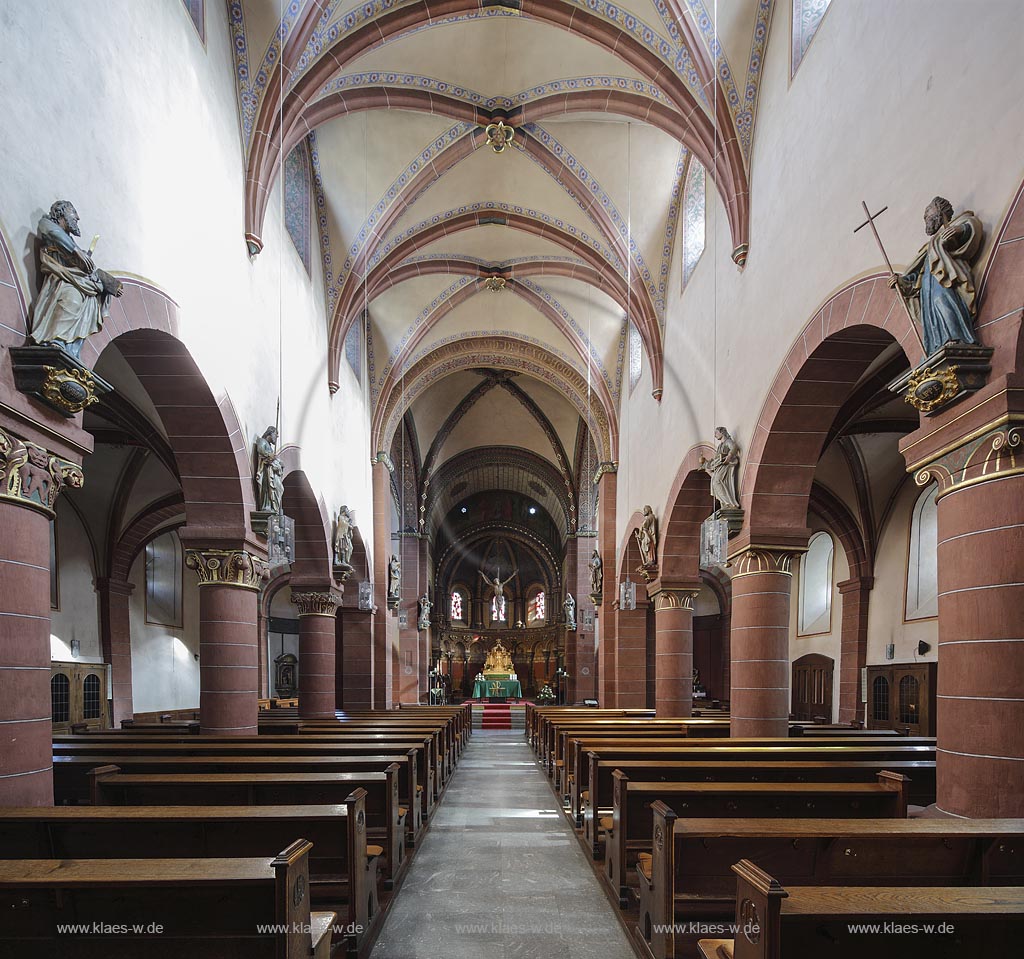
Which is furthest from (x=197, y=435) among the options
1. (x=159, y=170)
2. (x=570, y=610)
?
(x=570, y=610)

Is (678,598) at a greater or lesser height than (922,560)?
lesser

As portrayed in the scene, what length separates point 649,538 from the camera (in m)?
16.7

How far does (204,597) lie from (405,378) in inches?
492

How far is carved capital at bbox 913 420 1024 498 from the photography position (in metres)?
5.31

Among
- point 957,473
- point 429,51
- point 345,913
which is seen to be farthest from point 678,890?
point 429,51

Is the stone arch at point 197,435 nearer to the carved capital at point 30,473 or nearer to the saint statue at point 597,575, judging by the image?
the carved capital at point 30,473

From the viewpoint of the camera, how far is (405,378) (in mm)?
22203

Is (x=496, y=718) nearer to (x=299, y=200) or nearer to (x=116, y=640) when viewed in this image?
(x=116, y=640)

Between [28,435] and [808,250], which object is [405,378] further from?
[28,435]

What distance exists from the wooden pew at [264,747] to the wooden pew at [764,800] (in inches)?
102

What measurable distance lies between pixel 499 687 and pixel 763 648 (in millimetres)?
24878

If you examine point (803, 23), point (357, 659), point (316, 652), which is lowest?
point (357, 659)

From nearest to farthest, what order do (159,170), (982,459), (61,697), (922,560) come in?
1. (982,459)
2. (159,170)
3. (922,560)
4. (61,697)

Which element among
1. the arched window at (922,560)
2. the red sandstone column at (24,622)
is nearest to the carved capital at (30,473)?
the red sandstone column at (24,622)
